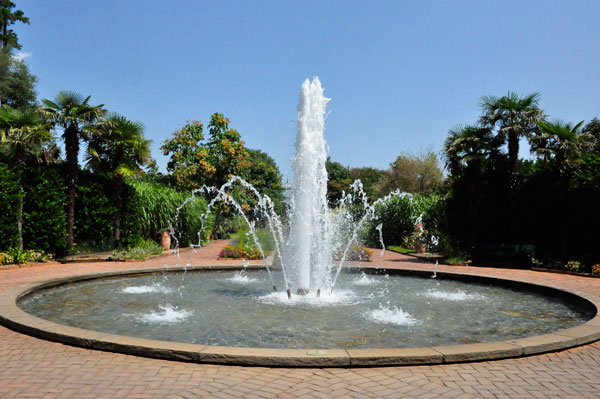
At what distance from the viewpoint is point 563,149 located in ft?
50.2

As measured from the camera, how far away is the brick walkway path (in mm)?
4180

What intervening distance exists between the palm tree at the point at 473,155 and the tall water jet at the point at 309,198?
27.3 feet

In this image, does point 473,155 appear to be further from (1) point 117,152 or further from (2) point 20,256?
(2) point 20,256

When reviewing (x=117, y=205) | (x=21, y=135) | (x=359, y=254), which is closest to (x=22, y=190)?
(x=21, y=135)

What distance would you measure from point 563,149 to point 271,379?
14.4 meters

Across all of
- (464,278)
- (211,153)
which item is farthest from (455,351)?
(211,153)

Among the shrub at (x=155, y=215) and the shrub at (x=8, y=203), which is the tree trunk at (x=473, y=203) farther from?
the shrub at (x=8, y=203)

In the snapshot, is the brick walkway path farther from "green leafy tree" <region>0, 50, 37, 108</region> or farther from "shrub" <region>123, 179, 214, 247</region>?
"green leafy tree" <region>0, 50, 37, 108</region>

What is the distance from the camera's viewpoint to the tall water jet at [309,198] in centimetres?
1005

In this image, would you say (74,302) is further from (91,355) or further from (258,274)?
(258,274)

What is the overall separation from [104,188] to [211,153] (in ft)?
59.9

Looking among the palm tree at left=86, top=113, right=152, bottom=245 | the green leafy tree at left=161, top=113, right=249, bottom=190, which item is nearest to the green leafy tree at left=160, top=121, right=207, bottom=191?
the green leafy tree at left=161, top=113, right=249, bottom=190

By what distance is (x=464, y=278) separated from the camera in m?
12.5

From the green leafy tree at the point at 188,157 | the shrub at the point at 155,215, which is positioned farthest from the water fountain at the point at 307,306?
the green leafy tree at the point at 188,157
